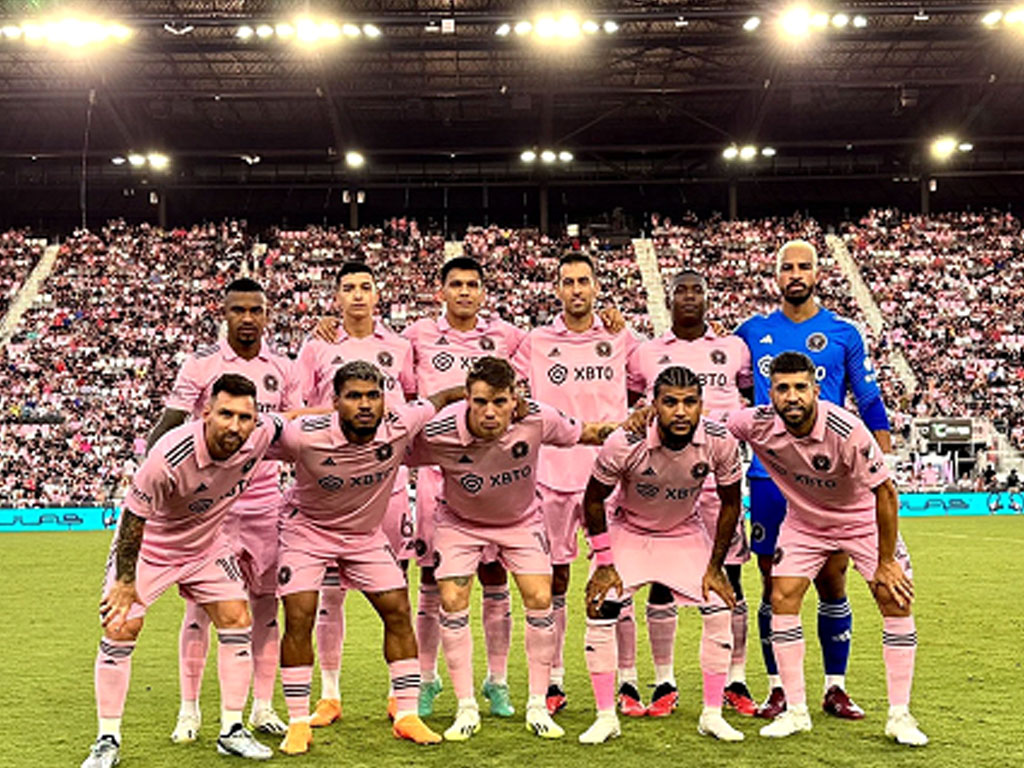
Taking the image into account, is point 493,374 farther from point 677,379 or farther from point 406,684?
point 406,684

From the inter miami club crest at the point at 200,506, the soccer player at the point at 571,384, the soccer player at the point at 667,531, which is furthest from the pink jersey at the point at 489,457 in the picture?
the inter miami club crest at the point at 200,506

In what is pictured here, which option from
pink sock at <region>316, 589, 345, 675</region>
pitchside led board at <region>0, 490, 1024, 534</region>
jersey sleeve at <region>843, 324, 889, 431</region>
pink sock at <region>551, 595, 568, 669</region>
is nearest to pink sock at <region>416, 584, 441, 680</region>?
pink sock at <region>316, 589, 345, 675</region>

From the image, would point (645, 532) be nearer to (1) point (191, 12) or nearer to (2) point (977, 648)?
(2) point (977, 648)

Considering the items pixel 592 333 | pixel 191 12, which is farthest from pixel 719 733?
pixel 191 12

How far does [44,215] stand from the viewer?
42.4m

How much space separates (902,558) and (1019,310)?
30457 millimetres

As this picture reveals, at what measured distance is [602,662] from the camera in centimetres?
→ 589

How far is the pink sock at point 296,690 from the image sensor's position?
5.75 m

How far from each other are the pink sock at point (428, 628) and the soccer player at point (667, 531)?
46.9 inches

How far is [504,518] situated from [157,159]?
115ft

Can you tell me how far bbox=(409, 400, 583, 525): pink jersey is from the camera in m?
6.05

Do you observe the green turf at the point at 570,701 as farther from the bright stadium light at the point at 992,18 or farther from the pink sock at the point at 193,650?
the bright stadium light at the point at 992,18

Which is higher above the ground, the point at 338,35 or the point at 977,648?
the point at 338,35

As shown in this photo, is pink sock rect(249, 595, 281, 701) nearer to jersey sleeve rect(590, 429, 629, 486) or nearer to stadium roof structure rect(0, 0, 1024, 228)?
jersey sleeve rect(590, 429, 629, 486)
